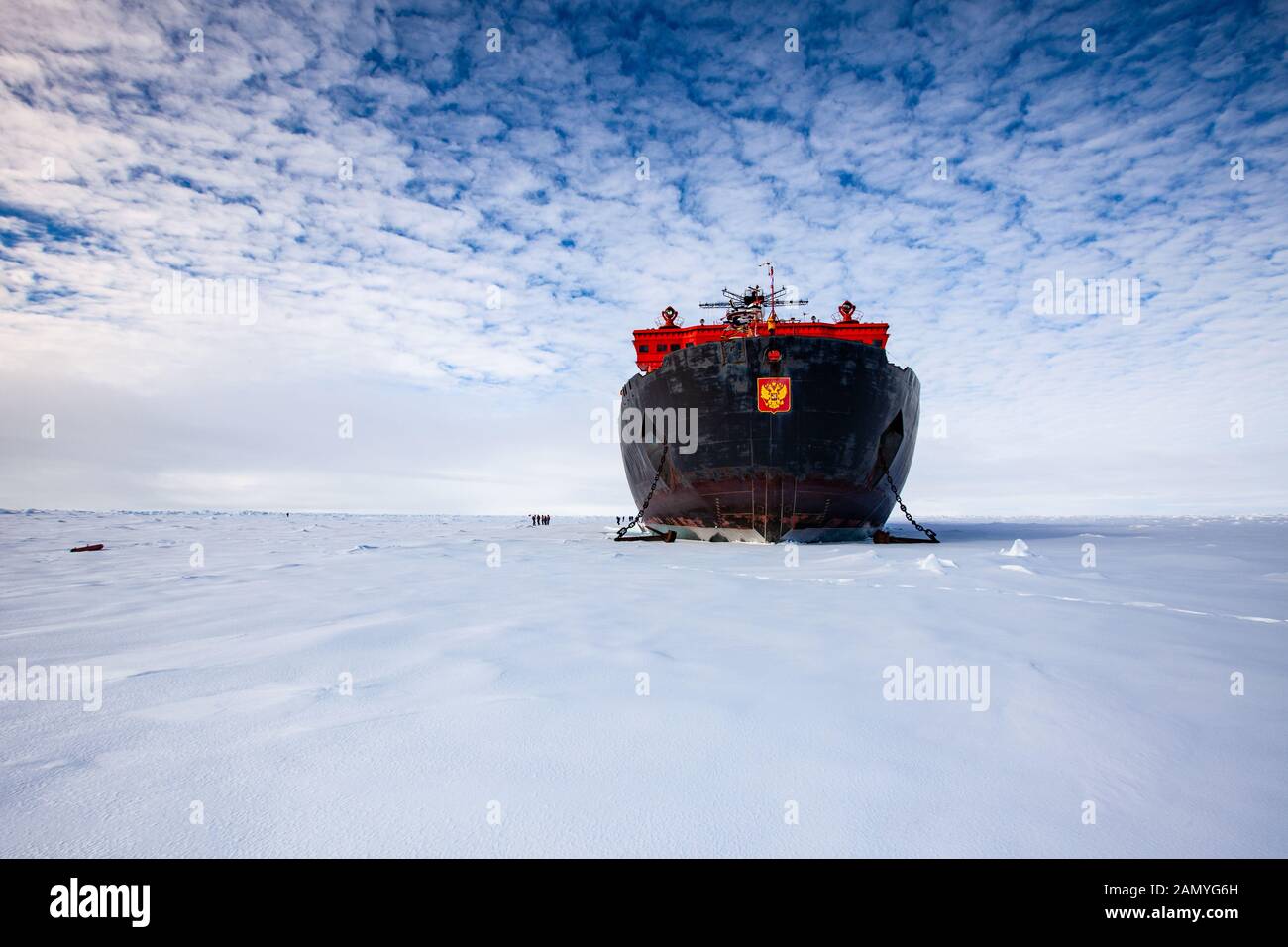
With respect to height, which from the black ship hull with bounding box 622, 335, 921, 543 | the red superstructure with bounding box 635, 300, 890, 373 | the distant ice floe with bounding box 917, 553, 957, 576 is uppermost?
the red superstructure with bounding box 635, 300, 890, 373

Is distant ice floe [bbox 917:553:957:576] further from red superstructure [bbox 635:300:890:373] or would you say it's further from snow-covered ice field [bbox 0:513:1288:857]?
red superstructure [bbox 635:300:890:373]

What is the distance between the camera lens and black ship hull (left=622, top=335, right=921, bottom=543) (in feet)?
37.8

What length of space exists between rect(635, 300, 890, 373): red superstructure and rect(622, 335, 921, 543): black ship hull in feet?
10.1

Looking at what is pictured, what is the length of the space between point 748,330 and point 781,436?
14.7ft

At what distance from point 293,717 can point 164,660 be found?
1.54m

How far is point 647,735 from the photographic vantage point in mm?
1987
